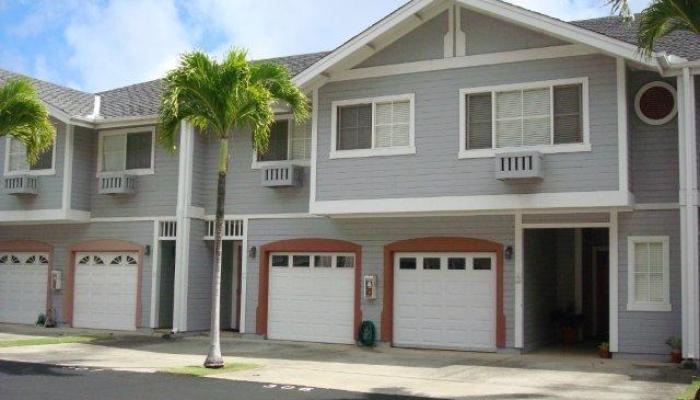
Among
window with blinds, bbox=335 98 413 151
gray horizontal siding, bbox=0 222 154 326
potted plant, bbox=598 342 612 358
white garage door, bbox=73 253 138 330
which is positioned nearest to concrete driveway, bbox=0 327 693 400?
potted plant, bbox=598 342 612 358

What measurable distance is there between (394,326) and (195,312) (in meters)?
5.42

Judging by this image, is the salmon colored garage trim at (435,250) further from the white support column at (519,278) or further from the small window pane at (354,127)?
the small window pane at (354,127)

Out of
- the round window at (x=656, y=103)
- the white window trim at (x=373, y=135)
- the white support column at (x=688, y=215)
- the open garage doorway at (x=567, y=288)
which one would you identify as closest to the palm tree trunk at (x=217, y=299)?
the white window trim at (x=373, y=135)

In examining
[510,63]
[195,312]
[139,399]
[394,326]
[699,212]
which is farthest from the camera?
[195,312]

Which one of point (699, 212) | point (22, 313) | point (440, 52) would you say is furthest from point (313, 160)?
point (22, 313)

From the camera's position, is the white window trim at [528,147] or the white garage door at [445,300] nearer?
the white window trim at [528,147]

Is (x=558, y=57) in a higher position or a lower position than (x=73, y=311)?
higher

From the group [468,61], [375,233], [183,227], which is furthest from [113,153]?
[468,61]

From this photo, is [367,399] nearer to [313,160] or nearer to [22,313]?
[313,160]

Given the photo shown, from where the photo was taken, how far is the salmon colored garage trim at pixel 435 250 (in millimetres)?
16766

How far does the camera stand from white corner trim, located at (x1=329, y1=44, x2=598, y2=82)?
15805 mm

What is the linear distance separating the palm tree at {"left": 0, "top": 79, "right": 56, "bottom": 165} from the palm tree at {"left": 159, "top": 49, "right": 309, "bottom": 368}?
15.1 feet

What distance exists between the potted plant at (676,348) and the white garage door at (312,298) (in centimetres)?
674

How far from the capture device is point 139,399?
11086mm
